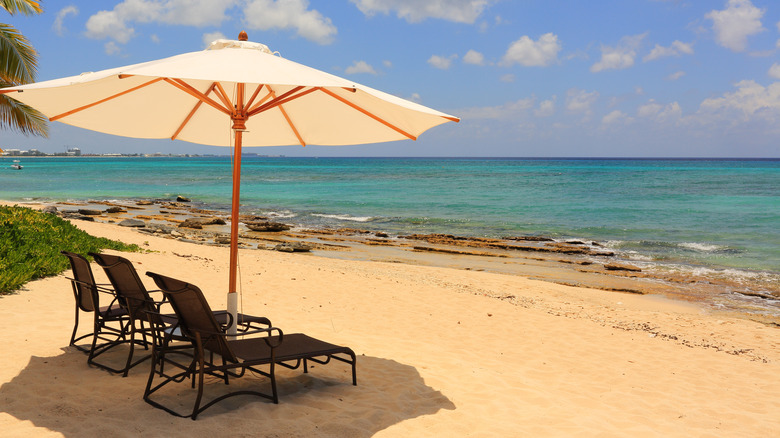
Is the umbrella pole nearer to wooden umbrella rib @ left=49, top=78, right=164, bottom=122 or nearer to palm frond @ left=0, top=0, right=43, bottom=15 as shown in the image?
wooden umbrella rib @ left=49, top=78, right=164, bottom=122

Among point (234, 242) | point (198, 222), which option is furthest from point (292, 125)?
point (198, 222)

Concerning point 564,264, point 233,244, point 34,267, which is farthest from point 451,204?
point 233,244

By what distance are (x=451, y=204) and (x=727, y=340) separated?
27.8 meters

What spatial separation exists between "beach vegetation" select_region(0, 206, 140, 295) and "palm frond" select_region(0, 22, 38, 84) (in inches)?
143

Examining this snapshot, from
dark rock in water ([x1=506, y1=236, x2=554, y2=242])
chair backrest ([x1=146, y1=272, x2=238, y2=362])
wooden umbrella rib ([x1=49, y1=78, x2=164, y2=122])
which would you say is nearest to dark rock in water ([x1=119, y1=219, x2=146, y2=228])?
dark rock in water ([x1=506, y1=236, x2=554, y2=242])

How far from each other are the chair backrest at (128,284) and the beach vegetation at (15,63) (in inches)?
362

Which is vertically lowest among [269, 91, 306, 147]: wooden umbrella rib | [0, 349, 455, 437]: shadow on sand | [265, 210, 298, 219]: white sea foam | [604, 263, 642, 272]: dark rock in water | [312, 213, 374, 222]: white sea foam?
[265, 210, 298, 219]: white sea foam

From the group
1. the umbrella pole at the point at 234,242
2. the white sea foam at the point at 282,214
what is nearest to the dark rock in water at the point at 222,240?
the white sea foam at the point at 282,214

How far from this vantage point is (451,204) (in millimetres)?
36281

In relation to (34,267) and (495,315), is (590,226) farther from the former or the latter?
(34,267)

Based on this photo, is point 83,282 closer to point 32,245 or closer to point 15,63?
point 32,245

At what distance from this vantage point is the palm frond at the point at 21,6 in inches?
472

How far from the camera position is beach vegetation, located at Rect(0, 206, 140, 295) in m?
7.79

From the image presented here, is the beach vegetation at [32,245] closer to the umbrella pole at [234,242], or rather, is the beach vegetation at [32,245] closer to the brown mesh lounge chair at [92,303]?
the brown mesh lounge chair at [92,303]
